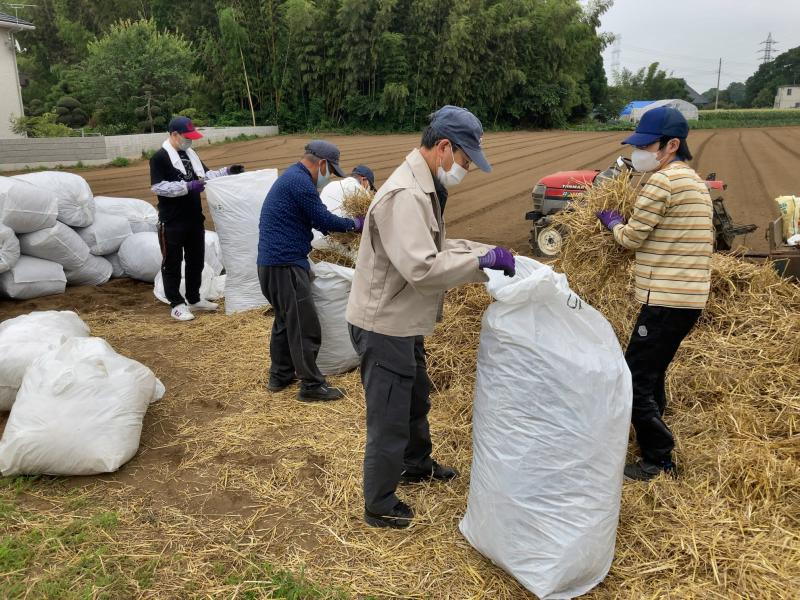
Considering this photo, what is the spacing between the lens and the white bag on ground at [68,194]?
18.2ft

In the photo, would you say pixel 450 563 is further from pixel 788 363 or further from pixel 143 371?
pixel 788 363

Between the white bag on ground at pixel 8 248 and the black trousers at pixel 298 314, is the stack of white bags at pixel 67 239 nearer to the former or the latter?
the white bag on ground at pixel 8 248

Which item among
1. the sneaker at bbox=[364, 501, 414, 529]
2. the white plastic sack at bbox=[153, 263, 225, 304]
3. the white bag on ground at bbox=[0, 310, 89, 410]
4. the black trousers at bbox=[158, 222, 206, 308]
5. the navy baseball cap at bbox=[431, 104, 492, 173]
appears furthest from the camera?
the white plastic sack at bbox=[153, 263, 225, 304]

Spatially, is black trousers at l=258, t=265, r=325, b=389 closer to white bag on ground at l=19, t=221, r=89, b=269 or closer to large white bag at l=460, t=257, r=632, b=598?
large white bag at l=460, t=257, r=632, b=598

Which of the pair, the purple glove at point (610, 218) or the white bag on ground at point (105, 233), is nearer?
the purple glove at point (610, 218)

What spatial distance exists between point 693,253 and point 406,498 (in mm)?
1618

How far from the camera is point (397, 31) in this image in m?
32.4

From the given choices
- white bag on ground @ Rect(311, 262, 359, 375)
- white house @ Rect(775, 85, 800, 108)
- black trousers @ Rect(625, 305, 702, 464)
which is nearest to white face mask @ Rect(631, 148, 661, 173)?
black trousers @ Rect(625, 305, 702, 464)

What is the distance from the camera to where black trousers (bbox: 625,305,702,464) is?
258 cm

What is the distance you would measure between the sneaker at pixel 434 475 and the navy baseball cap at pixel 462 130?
1430 millimetres

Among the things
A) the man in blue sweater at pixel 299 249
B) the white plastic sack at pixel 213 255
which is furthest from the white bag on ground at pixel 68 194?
the man in blue sweater at pixel 299 249

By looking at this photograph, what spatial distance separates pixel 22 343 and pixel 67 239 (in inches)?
98.9

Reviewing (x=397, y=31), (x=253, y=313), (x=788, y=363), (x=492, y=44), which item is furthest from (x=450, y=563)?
(x=492, y=44)

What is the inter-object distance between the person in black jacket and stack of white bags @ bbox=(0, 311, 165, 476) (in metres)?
1.85
